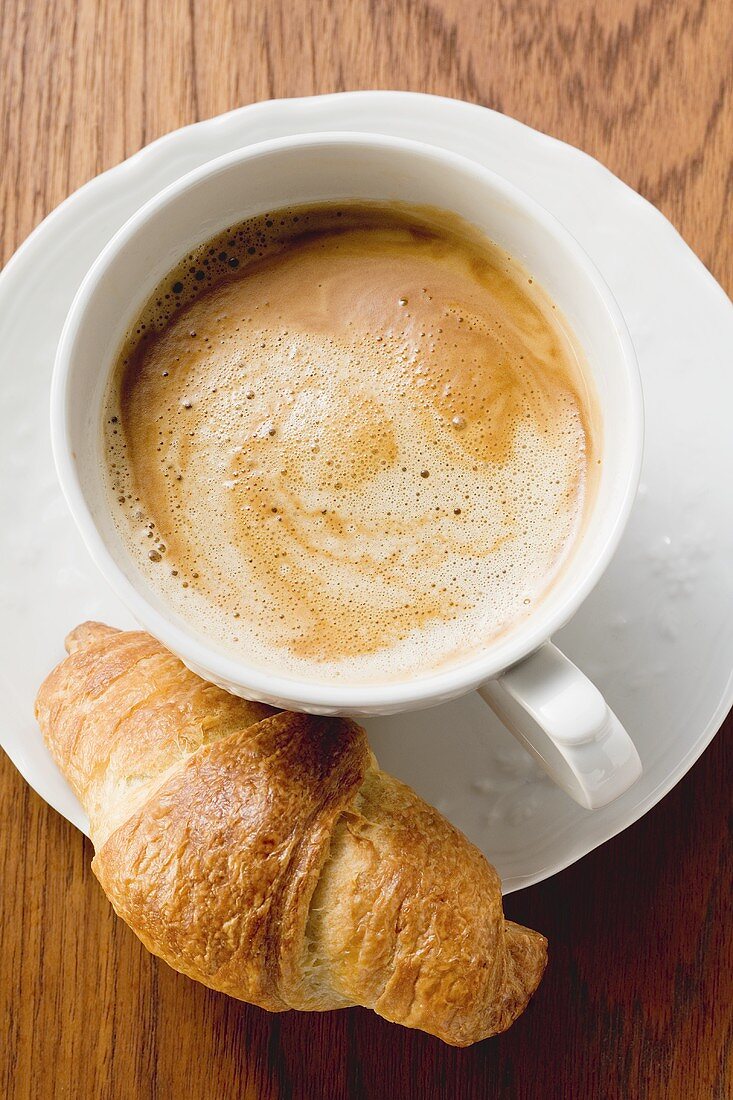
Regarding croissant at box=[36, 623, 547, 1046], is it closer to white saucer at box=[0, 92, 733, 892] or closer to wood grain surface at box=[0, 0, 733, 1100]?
white saucer at box=[0, 92, 733, 892]

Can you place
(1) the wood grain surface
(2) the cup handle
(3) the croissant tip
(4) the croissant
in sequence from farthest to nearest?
(1) the wood grain surface < (3) the croissant tip < (4) the croissant < (2) the cup handle

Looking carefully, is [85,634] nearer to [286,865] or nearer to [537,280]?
[286,865]

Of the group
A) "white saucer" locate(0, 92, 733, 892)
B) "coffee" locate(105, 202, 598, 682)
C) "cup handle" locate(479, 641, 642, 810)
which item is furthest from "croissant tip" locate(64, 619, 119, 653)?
"cup handle" locate(479, 641, 642, 810)

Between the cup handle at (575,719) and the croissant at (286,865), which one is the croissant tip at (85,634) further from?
the cup handle at (575,719)

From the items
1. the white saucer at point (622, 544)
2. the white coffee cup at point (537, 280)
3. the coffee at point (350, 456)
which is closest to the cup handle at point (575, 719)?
the white coffee cup at point (537, 280)

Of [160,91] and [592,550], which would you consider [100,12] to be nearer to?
[160,91]

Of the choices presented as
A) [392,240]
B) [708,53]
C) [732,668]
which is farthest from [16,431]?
[708,53]
